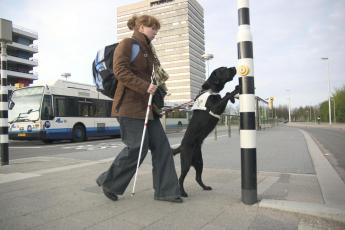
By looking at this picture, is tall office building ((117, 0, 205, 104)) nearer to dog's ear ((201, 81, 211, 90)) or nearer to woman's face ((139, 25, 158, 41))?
dog's ear ((201, 81, 211, 90))

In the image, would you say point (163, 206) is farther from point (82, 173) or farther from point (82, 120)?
point (82, 120)

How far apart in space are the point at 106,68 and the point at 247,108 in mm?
1731

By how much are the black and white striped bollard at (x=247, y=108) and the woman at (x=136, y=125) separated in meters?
0.82

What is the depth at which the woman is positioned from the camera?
13.7 ft

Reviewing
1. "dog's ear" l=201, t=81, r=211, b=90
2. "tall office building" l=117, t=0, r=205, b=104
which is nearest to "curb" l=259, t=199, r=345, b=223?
"dog's ear" l=201, t=81, r=211, b=90

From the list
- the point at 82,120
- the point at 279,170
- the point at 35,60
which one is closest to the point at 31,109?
the point at 82,120

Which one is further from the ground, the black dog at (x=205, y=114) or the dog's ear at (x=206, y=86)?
the dog's ear at (x=206, y=86)

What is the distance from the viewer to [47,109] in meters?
18.6

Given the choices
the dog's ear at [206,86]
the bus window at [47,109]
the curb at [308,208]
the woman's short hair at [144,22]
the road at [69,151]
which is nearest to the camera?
the curb at [308,208]

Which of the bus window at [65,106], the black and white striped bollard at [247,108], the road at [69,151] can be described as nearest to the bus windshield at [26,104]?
the bus window at [65,106]

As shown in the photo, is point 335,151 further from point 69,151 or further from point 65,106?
point 65,106

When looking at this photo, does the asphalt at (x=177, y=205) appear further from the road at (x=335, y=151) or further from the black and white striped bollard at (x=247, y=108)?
the road at (x=335, y=151)

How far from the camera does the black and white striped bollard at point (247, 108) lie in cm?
410

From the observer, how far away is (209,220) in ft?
11.7
